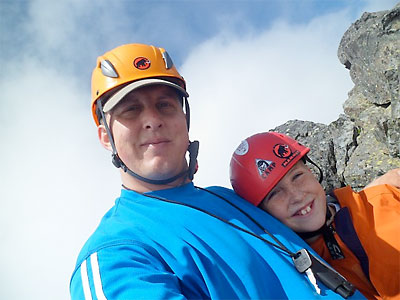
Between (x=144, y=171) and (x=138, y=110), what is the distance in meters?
0.69

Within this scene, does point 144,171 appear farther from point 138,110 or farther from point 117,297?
point 117,297

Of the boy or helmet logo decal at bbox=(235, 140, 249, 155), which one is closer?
the boy

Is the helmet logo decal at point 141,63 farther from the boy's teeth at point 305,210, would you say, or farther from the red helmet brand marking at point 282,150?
the boy's teeth at point 305,210

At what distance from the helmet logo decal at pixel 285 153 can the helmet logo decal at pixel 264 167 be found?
17cm

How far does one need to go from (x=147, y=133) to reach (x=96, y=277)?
1.50 m

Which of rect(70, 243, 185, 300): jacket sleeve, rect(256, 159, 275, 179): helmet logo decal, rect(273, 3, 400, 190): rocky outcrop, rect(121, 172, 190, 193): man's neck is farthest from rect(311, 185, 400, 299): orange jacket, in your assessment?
rect(273, 3, 400, 190): rocky outcrop

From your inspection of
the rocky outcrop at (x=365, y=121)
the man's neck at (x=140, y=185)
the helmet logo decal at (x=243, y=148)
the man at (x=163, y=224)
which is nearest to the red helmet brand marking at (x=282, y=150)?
the helmet logo decal at (x=243, y=148)

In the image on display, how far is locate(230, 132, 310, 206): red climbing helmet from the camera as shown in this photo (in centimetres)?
369

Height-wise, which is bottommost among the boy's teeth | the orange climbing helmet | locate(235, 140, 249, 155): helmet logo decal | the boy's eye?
the boy's teeth

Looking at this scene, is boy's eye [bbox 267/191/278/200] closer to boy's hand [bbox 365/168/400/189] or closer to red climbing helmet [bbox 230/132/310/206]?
red climbing helmet [bbox 230/132/310/206]

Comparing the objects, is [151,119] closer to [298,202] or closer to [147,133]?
[147,133]

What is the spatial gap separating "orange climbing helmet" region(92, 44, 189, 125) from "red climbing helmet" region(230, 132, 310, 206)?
1237mm

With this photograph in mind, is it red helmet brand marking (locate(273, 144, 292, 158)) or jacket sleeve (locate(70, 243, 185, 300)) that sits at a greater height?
red helmet brand marking (locate(273, 144, 292, 158))

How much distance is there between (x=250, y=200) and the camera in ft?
12.3
